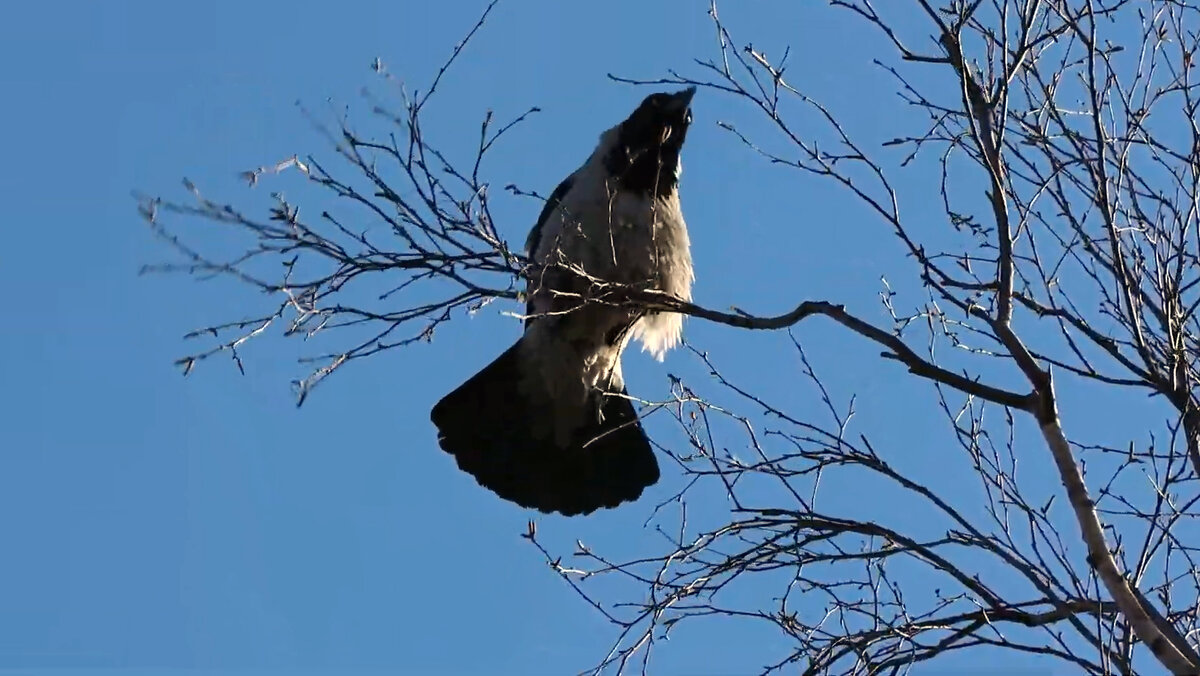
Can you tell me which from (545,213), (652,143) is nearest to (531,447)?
(545,213)

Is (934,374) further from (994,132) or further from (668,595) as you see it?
(668,595)

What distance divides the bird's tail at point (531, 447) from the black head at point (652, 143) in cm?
82

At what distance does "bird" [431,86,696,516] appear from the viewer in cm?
551

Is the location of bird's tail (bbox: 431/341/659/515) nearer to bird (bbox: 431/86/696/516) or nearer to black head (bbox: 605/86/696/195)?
bird (bbox: 431/86/696/516)

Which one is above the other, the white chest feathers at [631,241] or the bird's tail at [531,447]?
the white chest feathers at [631,241]

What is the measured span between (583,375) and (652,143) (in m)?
1.01

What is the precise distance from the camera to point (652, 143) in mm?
5770

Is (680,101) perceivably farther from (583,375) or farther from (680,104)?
(583,375)

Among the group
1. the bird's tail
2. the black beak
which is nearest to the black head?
the black beak

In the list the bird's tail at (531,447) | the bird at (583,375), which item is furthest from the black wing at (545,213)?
the bird's tail at (531,447)

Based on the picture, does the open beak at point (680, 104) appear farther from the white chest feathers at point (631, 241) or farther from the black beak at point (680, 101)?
the white chest feathers at point (631, 241)

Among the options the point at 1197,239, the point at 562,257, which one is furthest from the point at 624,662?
the point at 1197,239

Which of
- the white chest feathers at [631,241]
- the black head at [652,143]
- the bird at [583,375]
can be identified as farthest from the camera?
the black head at [652,143]

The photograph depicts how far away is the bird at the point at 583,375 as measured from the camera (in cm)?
551
